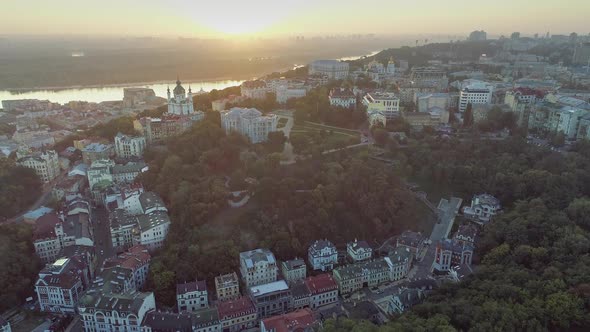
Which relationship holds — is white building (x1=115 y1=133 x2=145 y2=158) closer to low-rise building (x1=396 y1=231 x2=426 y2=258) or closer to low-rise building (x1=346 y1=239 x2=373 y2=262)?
low-rise building (x1=346 y1=239 x2=373 y2=262)

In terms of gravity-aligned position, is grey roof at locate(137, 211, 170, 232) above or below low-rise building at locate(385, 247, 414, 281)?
above

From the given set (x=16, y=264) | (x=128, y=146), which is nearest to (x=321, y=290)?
(x=16, y=264)

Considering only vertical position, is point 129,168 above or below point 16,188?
above

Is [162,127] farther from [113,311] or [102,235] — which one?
[113,311]

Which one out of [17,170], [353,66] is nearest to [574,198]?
[17,170]

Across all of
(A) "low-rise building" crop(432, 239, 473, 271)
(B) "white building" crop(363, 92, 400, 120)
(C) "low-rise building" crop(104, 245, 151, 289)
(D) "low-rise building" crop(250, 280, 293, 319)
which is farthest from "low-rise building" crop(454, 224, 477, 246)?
(C) "low-rise building" crop(104, 245, 151, 289)

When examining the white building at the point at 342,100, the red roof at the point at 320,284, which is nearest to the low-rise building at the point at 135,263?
the red roof at the point at 320,284
